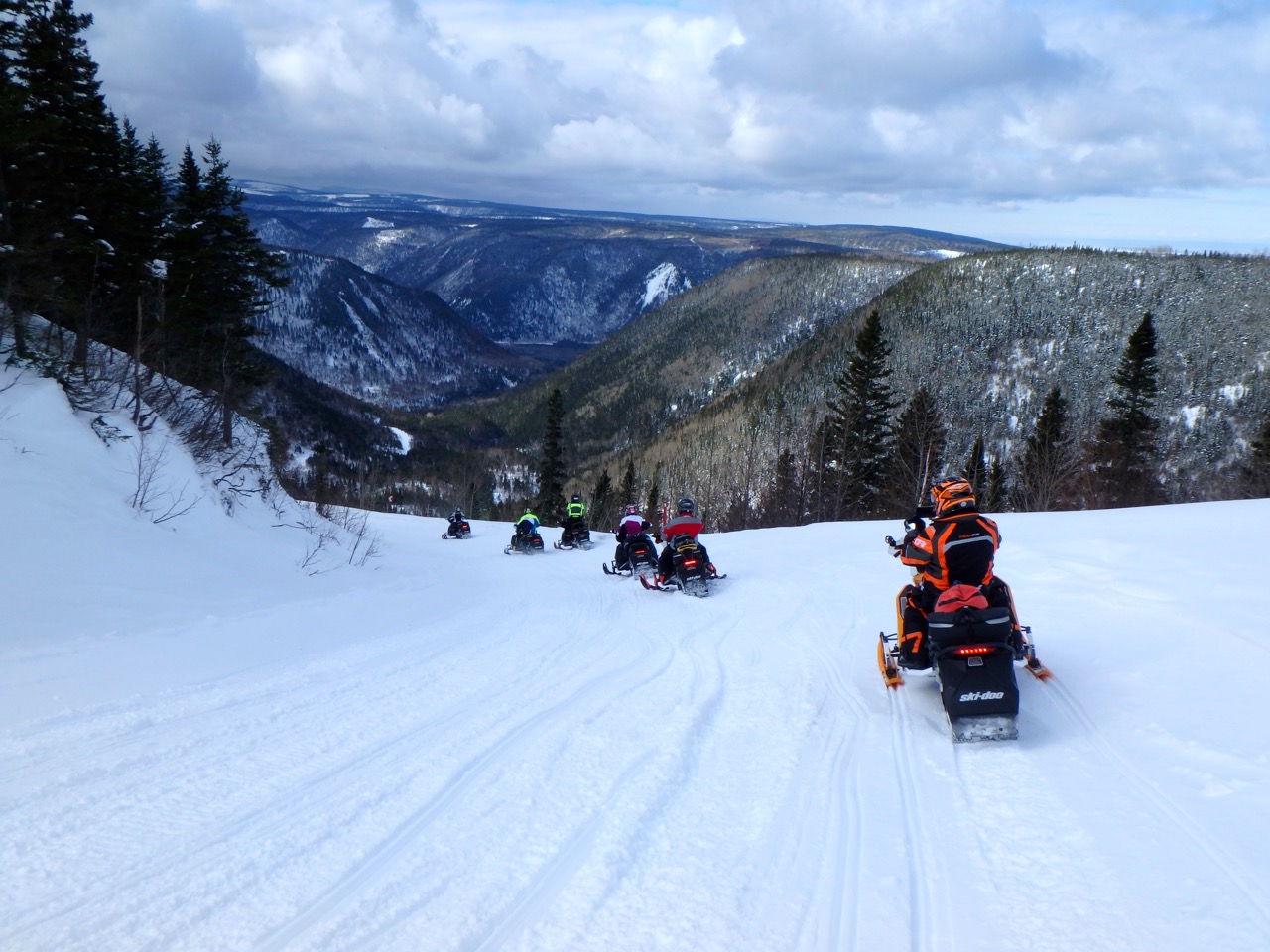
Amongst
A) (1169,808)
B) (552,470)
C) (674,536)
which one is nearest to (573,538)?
(674,536)

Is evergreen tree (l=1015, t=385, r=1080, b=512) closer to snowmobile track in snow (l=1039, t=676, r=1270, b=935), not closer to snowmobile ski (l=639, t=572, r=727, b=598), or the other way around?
snowmobile ski (l=639, t=572, r=727, b=598)

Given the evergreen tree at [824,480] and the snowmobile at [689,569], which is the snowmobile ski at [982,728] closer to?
the snowmobile at [689,569]

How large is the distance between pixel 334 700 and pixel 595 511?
2289 inches

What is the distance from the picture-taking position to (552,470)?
158ft

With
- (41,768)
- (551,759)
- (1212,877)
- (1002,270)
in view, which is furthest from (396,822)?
(1002,270)

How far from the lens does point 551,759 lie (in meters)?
4.62

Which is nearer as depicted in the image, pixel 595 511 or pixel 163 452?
pixel 163 452

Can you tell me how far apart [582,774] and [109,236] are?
22094 mm

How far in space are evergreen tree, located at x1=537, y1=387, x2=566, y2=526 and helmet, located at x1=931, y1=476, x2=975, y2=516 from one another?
40.7 metres

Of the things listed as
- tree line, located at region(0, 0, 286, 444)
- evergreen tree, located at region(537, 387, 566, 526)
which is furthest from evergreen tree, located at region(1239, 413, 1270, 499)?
tree line, located at region(0, 0, 286, 444)

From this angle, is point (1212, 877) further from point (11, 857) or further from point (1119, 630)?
point (11, 857)

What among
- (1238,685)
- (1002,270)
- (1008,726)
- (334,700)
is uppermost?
(1002,270)

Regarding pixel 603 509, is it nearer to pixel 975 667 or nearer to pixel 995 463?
pixel 995 463

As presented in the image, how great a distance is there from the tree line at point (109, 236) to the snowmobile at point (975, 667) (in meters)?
12.1
